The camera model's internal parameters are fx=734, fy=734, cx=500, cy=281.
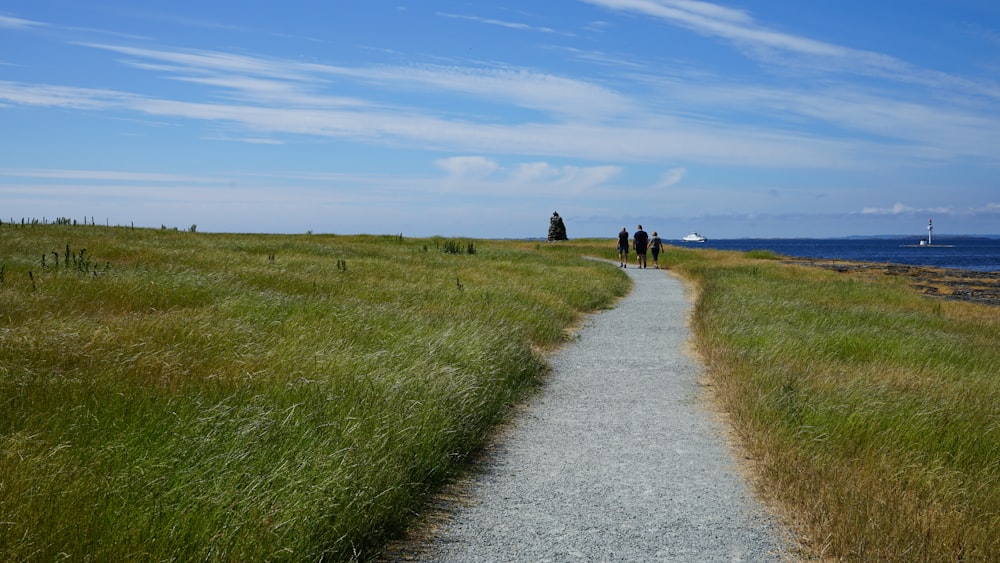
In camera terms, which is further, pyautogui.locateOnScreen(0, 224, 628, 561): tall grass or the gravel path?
the gravel path

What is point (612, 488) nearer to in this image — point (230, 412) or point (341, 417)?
point (341, 417)

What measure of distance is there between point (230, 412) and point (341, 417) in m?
0.94

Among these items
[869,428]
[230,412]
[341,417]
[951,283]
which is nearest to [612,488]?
[341,417]

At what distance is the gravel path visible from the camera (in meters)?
4.82

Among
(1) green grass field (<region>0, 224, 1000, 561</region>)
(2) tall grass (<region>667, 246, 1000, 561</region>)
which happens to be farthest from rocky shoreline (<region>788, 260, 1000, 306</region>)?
(1) green grass field (<region>0, 224, 1000, 561</region>)

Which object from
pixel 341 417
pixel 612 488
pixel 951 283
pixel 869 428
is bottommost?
pixel 951 283

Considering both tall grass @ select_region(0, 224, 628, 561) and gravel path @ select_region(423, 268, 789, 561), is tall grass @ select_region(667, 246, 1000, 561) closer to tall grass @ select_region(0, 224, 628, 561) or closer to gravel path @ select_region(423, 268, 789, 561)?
gravel path @ select_region(423, 268, 789, 561)

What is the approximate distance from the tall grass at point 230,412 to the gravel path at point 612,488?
480 mm

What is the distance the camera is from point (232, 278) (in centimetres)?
1650

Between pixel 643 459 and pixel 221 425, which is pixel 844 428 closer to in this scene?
pixel 643 459

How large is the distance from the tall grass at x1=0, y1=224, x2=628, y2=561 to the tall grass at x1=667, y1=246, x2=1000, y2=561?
280 cm

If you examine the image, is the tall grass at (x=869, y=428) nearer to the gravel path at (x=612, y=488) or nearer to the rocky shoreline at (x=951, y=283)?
the gravel path at (x=612, y=488)

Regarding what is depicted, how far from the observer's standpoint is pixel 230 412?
6.25 m

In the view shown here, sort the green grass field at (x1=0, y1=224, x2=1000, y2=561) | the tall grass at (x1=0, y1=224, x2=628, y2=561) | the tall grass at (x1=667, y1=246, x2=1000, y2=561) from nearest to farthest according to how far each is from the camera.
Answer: the tall grass at (x1=0, y1=224, x2=628, y2=561), the green grass field at (x1=0, y1=224, x2=1000, y2=561), the tall grass at (x1=667, y1=246, x2=1000, y2=561)
